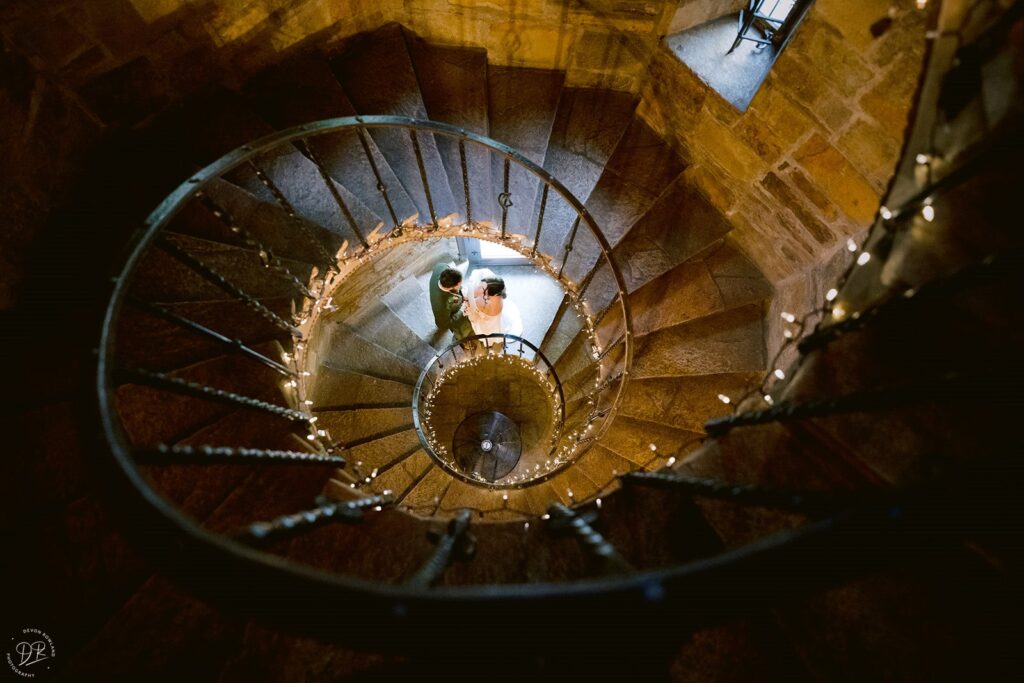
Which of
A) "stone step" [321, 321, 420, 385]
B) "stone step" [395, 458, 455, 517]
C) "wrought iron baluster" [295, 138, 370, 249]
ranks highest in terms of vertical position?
"stone step" [321, 321, 420, 385]

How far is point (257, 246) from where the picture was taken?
8.58 ft

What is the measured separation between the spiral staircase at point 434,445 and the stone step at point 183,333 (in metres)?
0.01

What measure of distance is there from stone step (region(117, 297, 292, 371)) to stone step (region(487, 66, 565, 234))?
2268 mm

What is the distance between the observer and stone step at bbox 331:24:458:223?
3654 millimetres

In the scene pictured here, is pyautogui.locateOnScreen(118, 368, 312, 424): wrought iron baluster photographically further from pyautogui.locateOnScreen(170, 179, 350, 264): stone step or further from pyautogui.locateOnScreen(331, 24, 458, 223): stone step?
pyautogui.locateOnScreen(331, 24, 458, 223): stone step

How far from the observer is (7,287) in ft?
7.84

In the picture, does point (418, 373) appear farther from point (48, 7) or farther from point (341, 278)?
point (48, 7)

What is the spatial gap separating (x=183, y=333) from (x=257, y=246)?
2.05 feet

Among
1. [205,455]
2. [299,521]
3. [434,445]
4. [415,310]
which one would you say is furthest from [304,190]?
[415,310]

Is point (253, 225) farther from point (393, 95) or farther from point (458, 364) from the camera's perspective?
point (458, 364)

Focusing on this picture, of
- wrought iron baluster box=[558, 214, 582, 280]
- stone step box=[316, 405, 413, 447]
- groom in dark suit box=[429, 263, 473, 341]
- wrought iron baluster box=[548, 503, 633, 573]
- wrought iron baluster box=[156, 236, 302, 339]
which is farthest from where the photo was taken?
groom in dark suit box=[429, 263, 473, 341]

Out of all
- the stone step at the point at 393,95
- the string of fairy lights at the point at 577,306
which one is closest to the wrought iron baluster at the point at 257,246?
the string of fairy lights at the point at 577,306

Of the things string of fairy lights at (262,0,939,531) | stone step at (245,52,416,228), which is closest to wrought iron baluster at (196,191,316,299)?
string of fairy lights at (262,0,939,531)

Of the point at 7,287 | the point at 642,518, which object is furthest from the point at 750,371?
the point at 7,287
